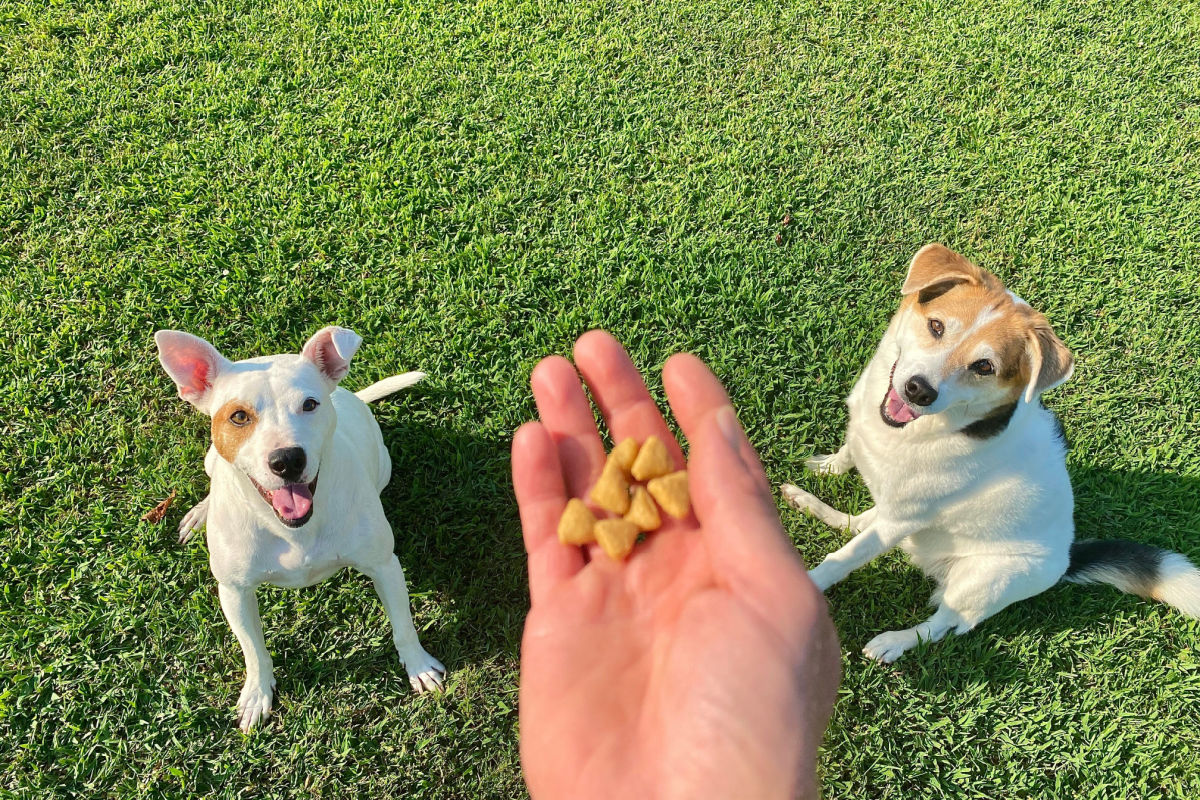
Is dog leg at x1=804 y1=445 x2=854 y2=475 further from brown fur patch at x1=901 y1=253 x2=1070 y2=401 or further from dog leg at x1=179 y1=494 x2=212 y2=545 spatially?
dog leg at x1=179 y1=494 x2=212 y2=545

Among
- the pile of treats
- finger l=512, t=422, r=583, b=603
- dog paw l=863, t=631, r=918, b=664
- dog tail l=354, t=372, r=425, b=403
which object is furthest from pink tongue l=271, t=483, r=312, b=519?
dog paw l=863, t=631, r=918, b=664

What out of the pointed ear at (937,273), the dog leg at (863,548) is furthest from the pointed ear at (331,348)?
the pointed ear at (937,273)

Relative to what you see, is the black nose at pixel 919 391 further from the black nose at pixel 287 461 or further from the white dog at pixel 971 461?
the black nose at pixel 287 461

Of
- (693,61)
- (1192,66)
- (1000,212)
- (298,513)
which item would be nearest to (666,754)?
(298,513)

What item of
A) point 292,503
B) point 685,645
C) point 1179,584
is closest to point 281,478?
point 292,503

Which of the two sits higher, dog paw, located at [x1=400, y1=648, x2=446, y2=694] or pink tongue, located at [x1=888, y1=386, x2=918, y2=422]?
pink tongue, located at [x1=888, y1=386, x2=918, y2=422]
